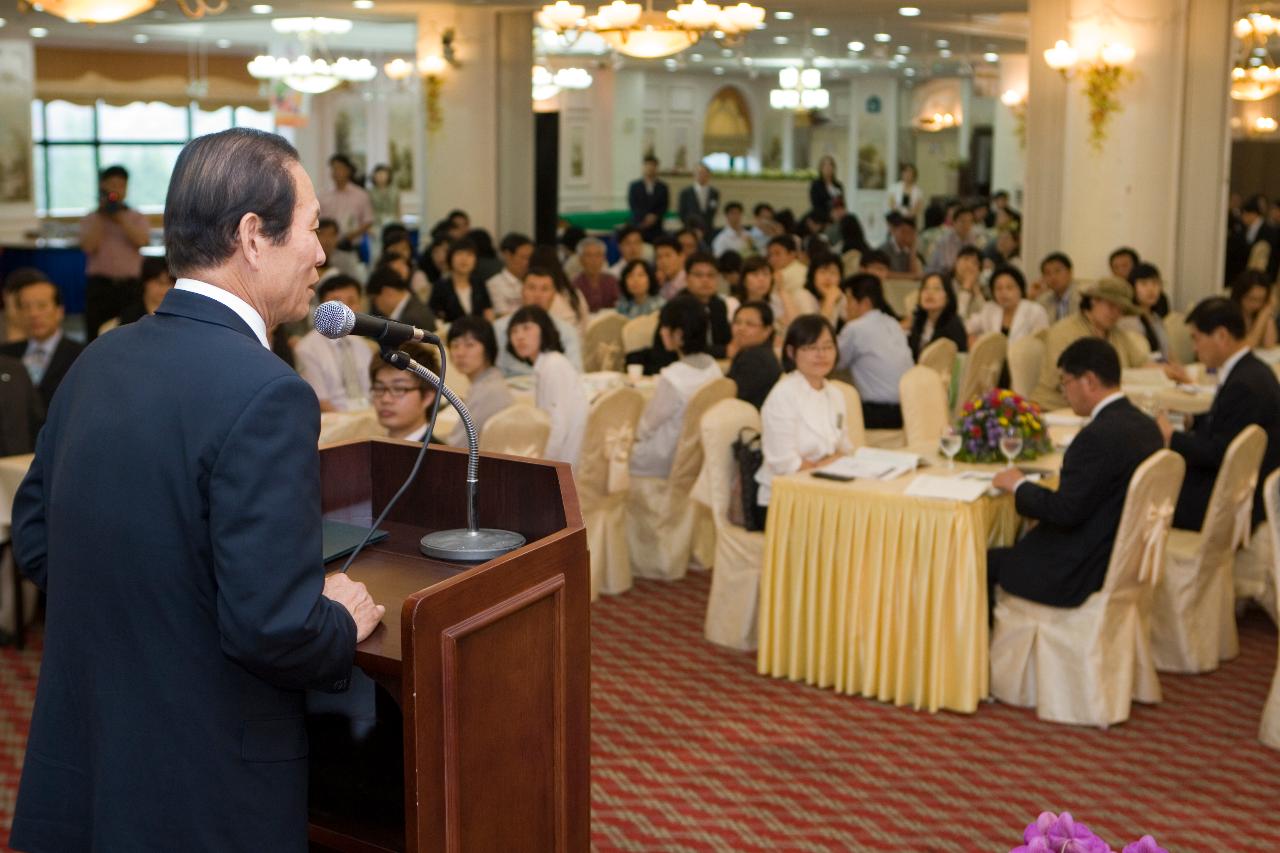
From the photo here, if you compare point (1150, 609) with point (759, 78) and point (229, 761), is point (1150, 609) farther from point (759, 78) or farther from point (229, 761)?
point (759, 78)

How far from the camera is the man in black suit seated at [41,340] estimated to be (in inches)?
244

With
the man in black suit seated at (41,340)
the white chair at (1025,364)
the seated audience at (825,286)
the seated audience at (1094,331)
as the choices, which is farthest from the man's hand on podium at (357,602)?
the seated audience at (825,286)

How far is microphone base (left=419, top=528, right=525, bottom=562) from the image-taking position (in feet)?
7.26

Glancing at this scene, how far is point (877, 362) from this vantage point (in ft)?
25.3

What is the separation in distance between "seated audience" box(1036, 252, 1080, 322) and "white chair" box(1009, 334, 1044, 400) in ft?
4.19

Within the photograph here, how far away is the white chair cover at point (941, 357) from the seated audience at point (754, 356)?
108 cm

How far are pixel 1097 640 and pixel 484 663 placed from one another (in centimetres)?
351

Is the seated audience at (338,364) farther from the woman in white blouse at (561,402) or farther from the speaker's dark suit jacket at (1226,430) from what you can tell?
the speaker's dark suit jacket at (1226,430)

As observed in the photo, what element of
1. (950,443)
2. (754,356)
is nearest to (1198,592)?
(950,443)

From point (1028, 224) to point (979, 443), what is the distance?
281 inches

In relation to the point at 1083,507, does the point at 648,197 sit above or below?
above

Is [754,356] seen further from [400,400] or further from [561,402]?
[400,400]

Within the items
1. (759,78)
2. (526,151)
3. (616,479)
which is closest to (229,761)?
(616,479)

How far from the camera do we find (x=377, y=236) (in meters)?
20.6
